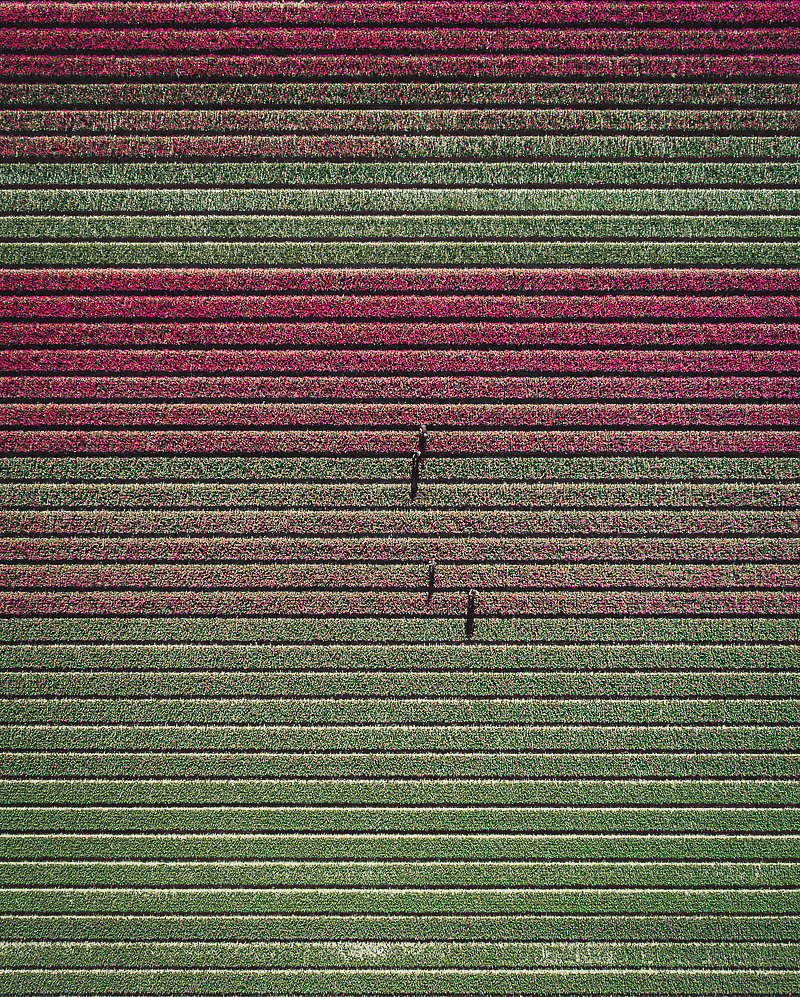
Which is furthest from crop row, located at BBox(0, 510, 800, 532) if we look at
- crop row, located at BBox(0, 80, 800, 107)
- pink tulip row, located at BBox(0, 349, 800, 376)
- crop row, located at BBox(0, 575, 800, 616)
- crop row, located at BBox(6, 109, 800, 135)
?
crop row, located at BBox(0, 80, 800, 107)

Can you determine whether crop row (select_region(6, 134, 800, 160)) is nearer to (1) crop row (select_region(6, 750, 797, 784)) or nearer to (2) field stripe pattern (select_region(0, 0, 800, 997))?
(2) field stripe pattern (select_region(0, 0, 800, 997))

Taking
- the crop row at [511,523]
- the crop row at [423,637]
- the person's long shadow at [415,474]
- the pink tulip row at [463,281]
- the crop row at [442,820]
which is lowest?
the crop row at [442,820]

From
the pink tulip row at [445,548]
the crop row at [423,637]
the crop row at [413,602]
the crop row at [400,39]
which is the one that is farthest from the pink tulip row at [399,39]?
the crop row at [423,637]

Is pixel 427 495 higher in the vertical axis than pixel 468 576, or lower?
higher

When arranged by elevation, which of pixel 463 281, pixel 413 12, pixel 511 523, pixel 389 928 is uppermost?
pixel 413 12

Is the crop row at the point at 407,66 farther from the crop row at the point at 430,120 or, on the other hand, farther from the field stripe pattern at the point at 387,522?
the crop row at the point at 430,120

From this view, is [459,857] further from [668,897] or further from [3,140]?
[3,140]

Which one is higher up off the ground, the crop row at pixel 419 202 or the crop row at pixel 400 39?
the crop row at pixel 400 39

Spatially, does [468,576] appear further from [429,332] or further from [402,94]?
[402,94]

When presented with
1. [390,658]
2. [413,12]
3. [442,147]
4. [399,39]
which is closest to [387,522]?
[390,658]
